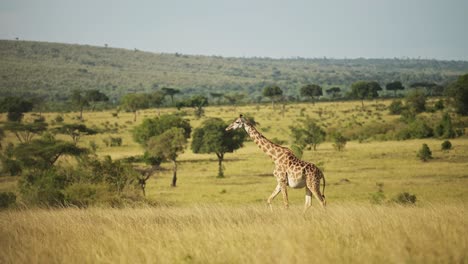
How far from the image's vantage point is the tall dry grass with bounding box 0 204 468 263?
22.1ft

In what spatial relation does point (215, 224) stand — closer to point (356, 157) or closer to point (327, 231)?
point (327, 231)

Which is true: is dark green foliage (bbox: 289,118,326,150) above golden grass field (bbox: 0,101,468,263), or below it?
below

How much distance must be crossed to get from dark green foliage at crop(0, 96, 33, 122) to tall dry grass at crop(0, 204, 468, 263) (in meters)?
79.5

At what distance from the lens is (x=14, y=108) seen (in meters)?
85.8

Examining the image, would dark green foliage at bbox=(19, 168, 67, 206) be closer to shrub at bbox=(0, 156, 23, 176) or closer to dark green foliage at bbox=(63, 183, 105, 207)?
dark green foliage at bbox=(63, 183, 105, 207)

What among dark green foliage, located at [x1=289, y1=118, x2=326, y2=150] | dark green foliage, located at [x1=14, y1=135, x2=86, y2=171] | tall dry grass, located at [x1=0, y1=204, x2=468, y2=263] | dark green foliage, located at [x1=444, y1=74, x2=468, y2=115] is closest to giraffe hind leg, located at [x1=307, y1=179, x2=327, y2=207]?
tall dry grass, located at [x1=0, y1=204, x2=468, y2=263]

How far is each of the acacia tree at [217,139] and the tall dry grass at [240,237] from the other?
37786 mm

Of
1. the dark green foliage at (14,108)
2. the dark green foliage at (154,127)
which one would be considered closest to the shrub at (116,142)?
the dark green foliage at (154,127)

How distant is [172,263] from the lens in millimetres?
6891

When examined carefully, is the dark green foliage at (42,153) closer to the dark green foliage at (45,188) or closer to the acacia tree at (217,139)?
the dark green foliage at (45,188)

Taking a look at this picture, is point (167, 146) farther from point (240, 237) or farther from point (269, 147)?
point (240, 237)

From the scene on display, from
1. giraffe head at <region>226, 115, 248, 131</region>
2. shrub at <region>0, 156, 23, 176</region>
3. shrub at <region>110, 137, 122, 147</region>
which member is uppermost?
giraffe head at <region>226, 115, 248, 131</region>

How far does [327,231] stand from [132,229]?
279cm

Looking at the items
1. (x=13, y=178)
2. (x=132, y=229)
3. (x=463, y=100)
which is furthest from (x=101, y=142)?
(x=132, y=229)
